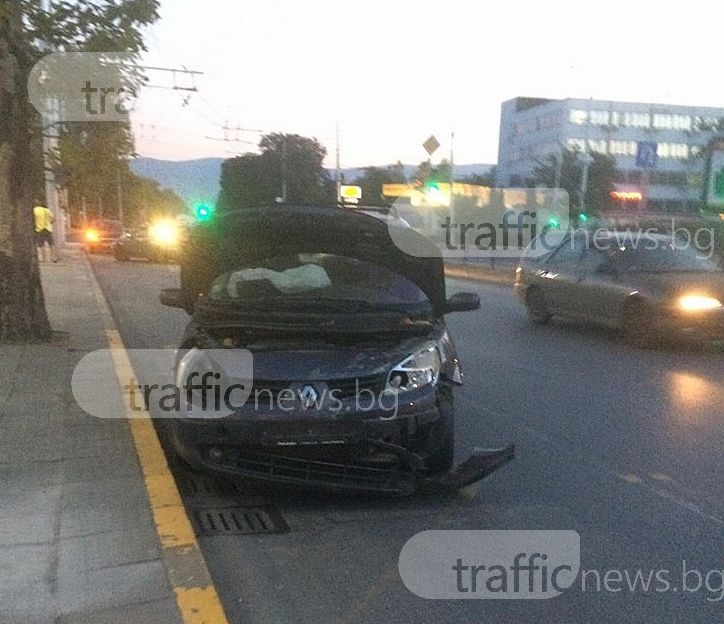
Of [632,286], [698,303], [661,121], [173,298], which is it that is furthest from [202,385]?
[661,121]

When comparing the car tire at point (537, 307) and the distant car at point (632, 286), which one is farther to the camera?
the car tire at point (537, 307)

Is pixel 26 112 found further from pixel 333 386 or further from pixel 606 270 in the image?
pixel 606 270

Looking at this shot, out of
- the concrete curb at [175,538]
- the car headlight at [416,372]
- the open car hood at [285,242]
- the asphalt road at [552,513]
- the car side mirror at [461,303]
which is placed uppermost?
the open car hood at [285,242]

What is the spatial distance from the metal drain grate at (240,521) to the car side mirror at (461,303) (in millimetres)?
2062

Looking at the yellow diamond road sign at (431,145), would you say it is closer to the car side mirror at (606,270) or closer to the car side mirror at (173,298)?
the car side mirror at (606,270)

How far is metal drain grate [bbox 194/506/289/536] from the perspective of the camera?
4.75m

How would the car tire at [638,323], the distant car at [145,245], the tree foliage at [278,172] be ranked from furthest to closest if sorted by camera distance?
the tree foliage at [278,172] < the distant car at [145,245] < the car tire at [638,323]

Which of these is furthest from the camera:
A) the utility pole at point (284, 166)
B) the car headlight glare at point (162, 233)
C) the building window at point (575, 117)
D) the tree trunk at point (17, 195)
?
the building window at point (575, 117)

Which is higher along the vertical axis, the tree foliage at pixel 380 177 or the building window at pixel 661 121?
the building window at pixel 661 121

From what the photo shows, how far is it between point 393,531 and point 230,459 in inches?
40.6

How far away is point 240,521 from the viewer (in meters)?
4.91

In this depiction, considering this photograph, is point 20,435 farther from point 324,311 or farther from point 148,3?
point 148,3

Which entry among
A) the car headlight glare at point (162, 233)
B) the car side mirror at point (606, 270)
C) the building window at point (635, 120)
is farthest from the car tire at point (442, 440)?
the building window at point (635, 120)

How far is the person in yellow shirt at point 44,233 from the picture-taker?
21.9 meters
